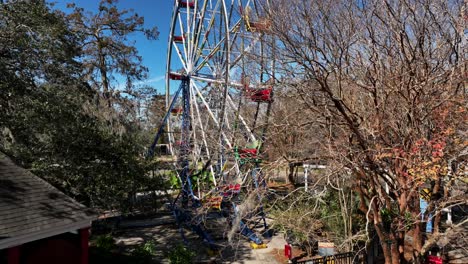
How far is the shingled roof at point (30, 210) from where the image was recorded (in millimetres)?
6055

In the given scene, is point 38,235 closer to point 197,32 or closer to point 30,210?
point 30,210

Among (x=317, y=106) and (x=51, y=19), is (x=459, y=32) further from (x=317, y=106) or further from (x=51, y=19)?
(x=51, y=19)

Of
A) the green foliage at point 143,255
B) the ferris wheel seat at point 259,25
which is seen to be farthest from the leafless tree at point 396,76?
the green foliage at point 143,255

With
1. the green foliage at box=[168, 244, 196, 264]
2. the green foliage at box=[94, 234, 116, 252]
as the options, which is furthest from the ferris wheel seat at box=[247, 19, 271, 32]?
the green foliage at box=[94, 234, 116, 252]

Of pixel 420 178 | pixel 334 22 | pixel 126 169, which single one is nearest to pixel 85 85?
pixel 126 169

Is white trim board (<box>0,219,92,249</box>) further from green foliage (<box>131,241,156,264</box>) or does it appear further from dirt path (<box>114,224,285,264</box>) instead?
dirt path (<box>114,224,285,264</box>)

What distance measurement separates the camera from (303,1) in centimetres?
556

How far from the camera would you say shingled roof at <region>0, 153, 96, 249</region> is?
6.05 m

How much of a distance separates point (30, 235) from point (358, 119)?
20.7 ft

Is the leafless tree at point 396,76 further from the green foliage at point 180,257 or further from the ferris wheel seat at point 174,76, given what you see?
the ferris wheel seat at point 174,76

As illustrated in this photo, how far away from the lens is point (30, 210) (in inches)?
264

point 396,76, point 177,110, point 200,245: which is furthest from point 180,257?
point 177,110

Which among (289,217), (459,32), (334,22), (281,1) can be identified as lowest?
(289,217)

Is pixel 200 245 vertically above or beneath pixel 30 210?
beneath
